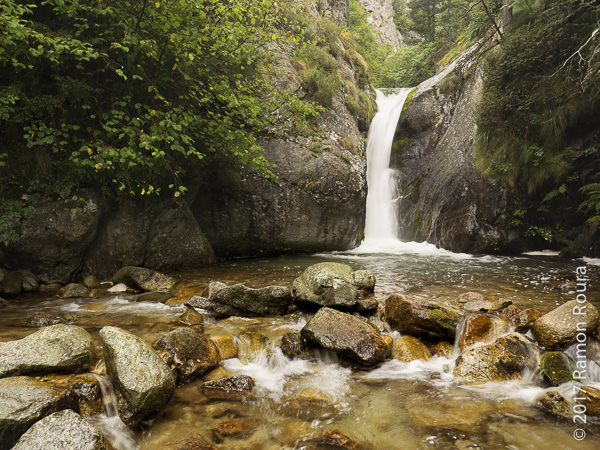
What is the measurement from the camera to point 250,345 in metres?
4.21

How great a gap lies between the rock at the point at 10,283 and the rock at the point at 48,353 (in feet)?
12.0

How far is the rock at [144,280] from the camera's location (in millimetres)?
6672

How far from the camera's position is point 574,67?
346 inches

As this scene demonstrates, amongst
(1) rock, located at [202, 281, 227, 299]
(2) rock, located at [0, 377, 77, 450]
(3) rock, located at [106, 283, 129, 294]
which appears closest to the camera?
(2) rock, located at [0, 377, 77, 450]

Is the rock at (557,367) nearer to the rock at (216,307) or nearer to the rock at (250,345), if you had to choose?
the rock at (250,345)

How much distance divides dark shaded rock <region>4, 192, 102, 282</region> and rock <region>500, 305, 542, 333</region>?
27.1 feet

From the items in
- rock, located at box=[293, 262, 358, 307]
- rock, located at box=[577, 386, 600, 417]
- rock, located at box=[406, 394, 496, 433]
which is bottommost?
rock, located at box=[406, 394, 496, 433]

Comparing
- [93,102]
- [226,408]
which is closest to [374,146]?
[93,102]

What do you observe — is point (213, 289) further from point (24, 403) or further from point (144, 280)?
point (24, 403)

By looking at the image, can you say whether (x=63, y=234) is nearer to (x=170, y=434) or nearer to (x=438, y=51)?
(x=170, y=434)

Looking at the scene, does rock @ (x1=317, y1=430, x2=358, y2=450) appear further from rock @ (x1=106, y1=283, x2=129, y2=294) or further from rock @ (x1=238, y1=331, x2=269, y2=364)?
rock @ (x1=106, y1=283, x2=129, y2=294)

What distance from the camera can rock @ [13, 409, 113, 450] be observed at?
2.14m

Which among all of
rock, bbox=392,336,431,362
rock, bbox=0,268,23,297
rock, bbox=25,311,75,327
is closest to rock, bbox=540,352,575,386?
rock, bbox=392,336,431,362

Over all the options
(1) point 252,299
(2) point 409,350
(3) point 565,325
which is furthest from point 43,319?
(3) point 565,325
